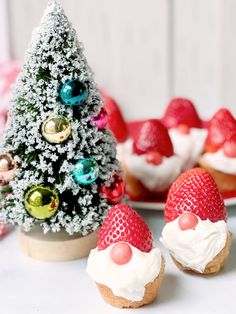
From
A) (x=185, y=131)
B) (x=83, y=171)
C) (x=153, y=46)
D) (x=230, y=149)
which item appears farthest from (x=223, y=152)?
(x=153, y=46)

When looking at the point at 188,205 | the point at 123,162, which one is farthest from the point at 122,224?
the point at 123,162

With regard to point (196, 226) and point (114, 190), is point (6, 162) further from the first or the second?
point (196, 226)

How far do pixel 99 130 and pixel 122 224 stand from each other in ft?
0.61

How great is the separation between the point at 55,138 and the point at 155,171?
29cm

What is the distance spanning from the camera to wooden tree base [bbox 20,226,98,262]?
3.66 ft

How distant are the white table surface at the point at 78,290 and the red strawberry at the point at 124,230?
3.3 inches

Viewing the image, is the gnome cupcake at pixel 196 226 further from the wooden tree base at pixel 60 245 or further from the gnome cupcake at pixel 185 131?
the gnome cupcake at pixel 185 131

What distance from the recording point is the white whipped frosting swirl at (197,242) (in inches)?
39.7

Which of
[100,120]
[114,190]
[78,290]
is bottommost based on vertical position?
[78,290]

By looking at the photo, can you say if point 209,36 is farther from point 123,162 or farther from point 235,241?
point 235,241

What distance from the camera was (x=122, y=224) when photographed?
966 millimetres

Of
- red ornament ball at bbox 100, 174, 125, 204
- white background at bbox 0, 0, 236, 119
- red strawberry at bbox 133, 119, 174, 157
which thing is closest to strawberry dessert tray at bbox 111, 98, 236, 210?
red strawberry at bbox 133, 119, 174, 157

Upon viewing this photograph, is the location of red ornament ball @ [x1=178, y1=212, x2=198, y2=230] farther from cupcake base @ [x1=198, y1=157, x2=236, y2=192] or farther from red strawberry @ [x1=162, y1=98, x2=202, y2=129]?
red strawberry @ [x1=162, y1=98, x2=202, y2=129]

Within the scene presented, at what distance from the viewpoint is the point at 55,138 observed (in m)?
1.04
